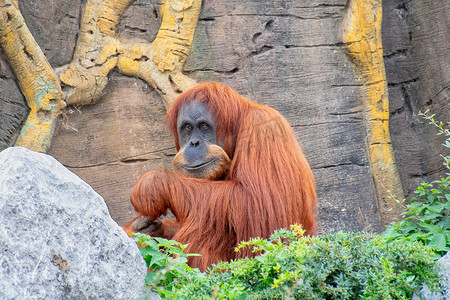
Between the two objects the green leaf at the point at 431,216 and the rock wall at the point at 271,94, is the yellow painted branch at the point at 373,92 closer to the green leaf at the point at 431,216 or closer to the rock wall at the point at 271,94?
the rock wall at the point at 271,94

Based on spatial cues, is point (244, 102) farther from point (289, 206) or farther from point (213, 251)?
point (213, 251)

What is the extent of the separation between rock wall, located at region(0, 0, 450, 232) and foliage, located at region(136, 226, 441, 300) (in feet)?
8.55

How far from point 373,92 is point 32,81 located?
9.54 ft

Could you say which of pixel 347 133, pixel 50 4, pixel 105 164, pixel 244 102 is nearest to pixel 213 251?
pixel 244 102

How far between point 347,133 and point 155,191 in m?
2.31

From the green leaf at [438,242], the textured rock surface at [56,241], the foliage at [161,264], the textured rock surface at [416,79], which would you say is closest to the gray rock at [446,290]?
the green leaf at [438,242]

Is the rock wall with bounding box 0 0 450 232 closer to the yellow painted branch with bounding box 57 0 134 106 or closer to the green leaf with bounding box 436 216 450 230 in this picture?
the yellow painted branch with bounding box 57 0 134 106

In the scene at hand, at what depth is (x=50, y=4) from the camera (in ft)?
14.8

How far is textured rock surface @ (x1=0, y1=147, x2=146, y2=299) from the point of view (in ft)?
6.20

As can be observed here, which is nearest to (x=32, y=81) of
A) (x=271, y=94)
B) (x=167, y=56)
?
(x=167, y=56)

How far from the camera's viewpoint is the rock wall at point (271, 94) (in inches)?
181

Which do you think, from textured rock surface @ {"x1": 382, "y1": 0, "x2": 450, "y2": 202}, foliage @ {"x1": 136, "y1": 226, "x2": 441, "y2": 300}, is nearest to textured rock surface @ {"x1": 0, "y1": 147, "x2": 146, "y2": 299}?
foliage @ {"x1": 136, "y1": 226, "x2": 441, "y2": 300}

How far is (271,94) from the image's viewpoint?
15.8 feet

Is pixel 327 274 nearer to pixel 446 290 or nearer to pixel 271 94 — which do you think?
pixel 446 290
